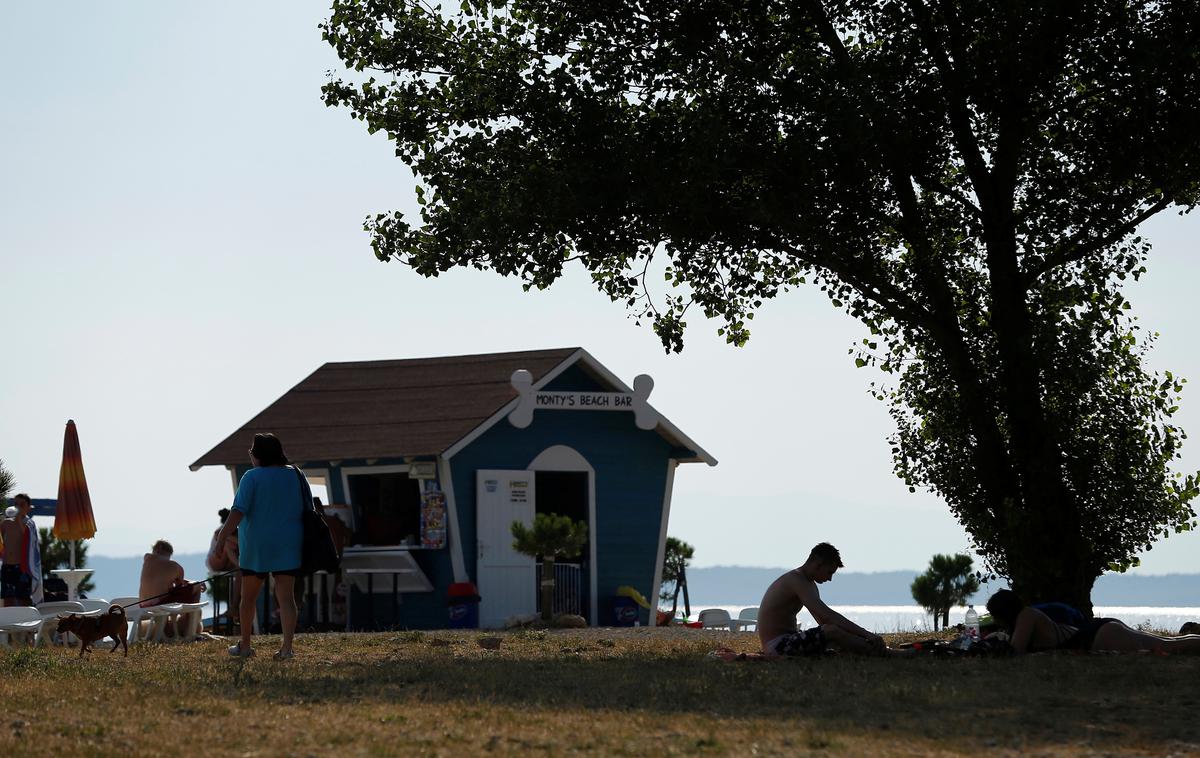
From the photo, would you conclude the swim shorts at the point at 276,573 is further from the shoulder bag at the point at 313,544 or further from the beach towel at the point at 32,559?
the beach towel at the point at 32,559

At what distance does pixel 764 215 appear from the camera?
14.9 metres

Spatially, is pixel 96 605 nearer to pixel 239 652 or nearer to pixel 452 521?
pixel 239 652

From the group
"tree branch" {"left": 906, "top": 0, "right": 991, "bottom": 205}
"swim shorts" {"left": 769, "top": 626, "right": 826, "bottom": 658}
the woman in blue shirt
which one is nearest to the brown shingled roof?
"tree branch" {"left": 906, "top": 0, "right": 991, "bottom": 205}

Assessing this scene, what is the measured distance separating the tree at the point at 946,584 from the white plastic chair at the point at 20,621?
17.0m

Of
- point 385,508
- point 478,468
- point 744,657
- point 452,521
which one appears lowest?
point 744,657

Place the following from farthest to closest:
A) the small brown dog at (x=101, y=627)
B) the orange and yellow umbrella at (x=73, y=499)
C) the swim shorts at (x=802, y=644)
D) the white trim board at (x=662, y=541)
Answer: the white trim board at (x=662, y=541) → the orange and yellow umbrella at (x=73, y=499) → the small brown dog at (x=101, y=627) → the swim shorts at (x=802, y=644)

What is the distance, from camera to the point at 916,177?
16.2 metres

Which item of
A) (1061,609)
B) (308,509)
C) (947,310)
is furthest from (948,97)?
(308,509)

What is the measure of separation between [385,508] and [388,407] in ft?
5.39

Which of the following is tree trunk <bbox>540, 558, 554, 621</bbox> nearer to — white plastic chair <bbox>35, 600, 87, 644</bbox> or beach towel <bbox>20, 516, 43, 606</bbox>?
beach towel <bbox>20, 516, 43, 606</bbox>

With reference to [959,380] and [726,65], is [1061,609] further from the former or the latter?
[726,65]

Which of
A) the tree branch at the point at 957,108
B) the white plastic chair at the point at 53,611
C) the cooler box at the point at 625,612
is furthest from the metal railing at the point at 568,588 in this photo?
the tree branch at the point at 957,108

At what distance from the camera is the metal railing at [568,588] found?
2631cm

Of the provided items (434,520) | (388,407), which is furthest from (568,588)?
(388,407)
